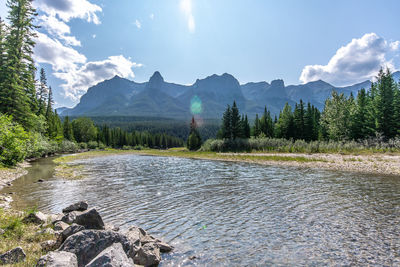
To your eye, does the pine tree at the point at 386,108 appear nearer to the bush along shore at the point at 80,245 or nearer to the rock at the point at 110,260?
the bush along shore at the point at 80,245

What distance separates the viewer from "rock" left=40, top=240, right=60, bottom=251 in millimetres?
5946

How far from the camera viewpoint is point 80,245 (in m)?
5.26

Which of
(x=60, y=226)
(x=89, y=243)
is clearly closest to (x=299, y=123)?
(x=60, y=226)

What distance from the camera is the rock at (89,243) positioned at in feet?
17.0

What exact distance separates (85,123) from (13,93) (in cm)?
9909

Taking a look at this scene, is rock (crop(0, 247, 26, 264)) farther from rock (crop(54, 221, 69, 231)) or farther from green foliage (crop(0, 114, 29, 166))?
green foliage (crop(0, 114, 29, 166))

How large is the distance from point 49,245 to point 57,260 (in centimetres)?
210

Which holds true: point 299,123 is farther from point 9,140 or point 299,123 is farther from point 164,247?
point 164,247

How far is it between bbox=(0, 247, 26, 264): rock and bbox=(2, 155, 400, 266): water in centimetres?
353

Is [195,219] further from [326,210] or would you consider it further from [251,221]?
[326,210]

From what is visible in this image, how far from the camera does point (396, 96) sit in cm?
5128

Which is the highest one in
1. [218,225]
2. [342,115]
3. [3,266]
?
[342,115]

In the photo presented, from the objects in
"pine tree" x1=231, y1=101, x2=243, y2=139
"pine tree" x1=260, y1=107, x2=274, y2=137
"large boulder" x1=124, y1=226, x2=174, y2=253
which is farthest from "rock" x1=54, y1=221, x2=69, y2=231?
"pine tree" x1=260, y1=107, x2=274, y2=137

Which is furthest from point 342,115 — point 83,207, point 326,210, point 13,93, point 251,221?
point 13,93
